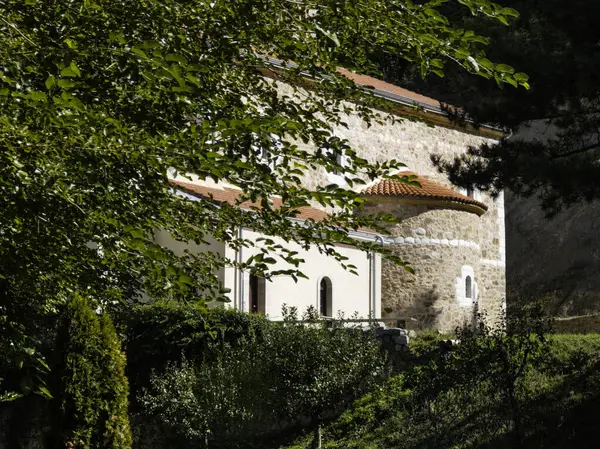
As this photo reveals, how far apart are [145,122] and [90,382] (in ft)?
22.9

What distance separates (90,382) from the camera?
1268cm

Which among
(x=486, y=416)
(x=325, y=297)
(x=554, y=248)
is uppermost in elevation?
(x=554, y=248)

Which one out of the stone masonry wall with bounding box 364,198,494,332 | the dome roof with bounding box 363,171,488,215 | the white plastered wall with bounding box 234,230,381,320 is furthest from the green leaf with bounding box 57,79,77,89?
the stone masonry wall with bounding box 364,198,494,332

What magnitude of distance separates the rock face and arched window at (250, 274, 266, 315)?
17.5m

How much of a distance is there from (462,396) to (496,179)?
3.41 metres

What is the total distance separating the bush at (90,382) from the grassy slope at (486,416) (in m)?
3.66

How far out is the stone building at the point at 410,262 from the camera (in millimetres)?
20938

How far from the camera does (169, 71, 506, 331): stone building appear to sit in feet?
68.7

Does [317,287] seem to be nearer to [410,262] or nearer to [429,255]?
[410,262]

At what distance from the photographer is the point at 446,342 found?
17656mm

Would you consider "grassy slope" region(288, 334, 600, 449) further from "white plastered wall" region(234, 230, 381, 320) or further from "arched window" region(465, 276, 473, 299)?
"arched window" region(465, 276, 473, 299)

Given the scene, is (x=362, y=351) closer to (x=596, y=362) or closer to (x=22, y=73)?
(x=596, y=362)

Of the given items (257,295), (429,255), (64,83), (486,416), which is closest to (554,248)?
(429,255)

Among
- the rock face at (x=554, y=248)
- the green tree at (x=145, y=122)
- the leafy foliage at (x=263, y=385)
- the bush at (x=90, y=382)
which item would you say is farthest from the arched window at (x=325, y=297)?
the rock face at (x=554, y=248)
